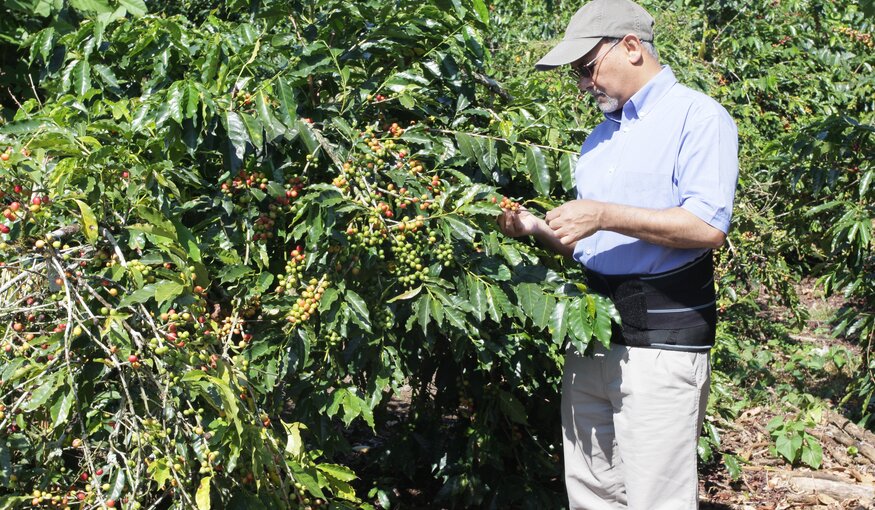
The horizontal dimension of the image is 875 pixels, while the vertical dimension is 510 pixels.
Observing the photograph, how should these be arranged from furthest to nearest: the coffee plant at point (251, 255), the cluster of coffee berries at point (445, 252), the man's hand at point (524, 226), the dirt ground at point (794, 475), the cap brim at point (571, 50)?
the dirt ground at point (794, 475) < the man's hand at point (524, 226) < the cap brim at point (571, 50) < the cluster of coffee berries at point (445, 252) < the coffee plant at point (251, 255)

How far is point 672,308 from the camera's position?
2.52 m

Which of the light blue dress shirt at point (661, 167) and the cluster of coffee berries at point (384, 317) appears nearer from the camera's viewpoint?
the light blue dress shirt at point (661, 167)

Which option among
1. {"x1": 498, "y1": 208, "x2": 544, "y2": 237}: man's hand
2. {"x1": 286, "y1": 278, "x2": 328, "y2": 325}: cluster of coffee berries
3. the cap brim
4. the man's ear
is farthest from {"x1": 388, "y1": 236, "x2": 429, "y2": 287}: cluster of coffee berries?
the man's ear

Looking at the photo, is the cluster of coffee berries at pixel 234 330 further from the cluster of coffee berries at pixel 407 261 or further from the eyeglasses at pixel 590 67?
the eyeglasses at pixel 590 67

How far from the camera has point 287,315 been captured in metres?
2.52

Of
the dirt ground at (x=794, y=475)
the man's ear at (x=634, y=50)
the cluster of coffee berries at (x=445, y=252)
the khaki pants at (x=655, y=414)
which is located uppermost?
the man's ear at (x=634, y=50)

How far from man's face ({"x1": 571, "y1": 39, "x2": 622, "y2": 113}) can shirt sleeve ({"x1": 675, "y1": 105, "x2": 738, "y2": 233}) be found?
290mm

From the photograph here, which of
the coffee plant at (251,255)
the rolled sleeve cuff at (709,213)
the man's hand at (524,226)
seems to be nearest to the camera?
the coffee plant at (251,255)

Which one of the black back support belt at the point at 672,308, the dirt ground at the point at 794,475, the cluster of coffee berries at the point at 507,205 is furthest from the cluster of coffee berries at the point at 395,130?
the dirt ground at the point at 794,475

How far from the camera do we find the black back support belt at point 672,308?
2.52 meters

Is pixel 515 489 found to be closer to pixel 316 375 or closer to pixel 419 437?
pixel 419 437

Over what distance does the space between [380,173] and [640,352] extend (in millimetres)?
906

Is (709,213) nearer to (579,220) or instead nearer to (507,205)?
(579,220)

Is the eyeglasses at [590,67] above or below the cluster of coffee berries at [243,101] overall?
above
